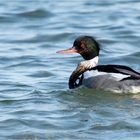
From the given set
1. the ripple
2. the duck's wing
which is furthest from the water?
the duck's wing

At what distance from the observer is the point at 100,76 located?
12391 mm

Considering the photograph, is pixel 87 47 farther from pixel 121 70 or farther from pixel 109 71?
pixel 121 70

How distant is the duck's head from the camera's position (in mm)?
12906

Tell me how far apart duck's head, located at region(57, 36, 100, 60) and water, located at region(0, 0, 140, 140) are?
0.62m

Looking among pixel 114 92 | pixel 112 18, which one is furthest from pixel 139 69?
pixel 112 18

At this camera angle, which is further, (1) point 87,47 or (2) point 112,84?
(1) point 87,47

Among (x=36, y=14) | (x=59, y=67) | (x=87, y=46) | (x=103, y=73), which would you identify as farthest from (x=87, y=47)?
(x=36, y=14)

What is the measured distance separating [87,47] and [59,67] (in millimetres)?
1583

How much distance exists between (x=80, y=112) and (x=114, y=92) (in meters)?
1.42

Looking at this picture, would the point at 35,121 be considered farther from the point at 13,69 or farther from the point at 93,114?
the point at 13,69

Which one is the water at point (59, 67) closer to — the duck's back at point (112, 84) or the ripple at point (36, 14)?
the ripple at point (36, 14)

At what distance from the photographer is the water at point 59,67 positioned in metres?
10.1

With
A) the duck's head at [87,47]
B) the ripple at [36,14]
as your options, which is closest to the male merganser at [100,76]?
the duck's head at [87,47]

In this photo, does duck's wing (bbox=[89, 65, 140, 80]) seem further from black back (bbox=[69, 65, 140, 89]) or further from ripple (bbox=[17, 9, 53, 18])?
ripple (bbox=[17, 9, 53, 18])
